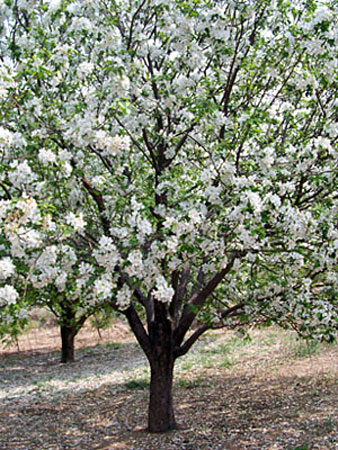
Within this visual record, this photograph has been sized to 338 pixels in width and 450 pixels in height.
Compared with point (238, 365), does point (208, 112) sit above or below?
above

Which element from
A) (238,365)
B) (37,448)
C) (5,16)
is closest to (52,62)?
(5,16)

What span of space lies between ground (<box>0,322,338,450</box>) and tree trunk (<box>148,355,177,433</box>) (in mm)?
184

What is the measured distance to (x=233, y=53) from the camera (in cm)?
638

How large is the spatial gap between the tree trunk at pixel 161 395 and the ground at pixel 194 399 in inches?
7.3

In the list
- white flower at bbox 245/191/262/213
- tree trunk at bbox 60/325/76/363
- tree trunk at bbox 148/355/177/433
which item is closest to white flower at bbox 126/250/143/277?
white flower at bbox 245/191/262/213

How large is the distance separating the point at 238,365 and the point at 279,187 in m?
9.45

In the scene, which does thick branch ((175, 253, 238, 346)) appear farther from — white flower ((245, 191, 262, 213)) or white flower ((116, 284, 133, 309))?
white flower ((245, 191, 262, 213))

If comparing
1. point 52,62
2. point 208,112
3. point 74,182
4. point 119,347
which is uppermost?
point 52,62

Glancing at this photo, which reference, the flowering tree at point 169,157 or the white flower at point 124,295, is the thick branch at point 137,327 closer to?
the flowering tree at point 169,157

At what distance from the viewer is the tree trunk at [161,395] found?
750 centimetres

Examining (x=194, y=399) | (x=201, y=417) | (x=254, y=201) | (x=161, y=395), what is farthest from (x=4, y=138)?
(x=194, y=399)

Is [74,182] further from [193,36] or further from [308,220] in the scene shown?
[308,220]

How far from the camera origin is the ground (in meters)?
7.26

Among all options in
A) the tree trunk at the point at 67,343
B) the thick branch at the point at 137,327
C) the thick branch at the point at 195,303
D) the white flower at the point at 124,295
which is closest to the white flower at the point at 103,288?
the white flower at the point at 124,295
